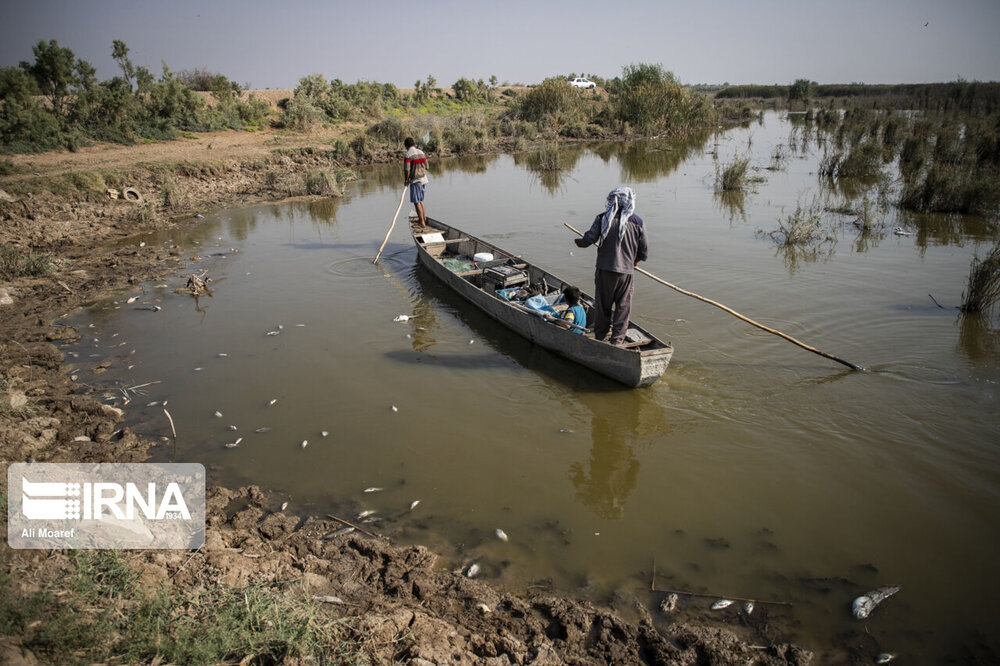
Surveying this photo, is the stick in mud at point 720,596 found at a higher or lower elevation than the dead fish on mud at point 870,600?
lower

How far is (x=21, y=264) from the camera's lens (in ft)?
34.4

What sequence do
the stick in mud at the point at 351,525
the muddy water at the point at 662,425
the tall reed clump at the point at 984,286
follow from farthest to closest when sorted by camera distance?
the tall reed clump at the point at 984,286
the stick in mud at the point at 351,525
the muddy water at the point at 662,425

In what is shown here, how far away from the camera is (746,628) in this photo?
12.3 ft

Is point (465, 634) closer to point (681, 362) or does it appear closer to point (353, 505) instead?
point (353, 505)

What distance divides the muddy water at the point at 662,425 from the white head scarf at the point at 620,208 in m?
1.94

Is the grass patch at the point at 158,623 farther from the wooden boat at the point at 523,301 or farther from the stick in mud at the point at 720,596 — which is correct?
the wooden boat at the point at 523,301

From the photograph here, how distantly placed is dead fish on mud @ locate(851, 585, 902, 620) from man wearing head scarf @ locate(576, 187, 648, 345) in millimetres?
3473

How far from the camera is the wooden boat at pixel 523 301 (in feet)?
21.4

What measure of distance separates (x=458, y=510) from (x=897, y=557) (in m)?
3.56

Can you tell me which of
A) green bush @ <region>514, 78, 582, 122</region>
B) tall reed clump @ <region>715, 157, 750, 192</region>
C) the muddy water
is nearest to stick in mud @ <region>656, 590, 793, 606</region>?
the muddy water

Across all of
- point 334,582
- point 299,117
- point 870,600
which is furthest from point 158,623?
point 299,117

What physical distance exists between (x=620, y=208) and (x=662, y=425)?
99.2 inches

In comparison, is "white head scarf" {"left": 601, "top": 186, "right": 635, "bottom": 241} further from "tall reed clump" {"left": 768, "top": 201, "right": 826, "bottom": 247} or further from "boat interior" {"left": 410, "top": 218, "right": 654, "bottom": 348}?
"tall reed clump" {"left": 768, "top": 201, "right": 826, "bottom": 247}

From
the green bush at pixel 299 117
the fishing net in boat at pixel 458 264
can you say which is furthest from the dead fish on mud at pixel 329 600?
the green bush at pixel 299 117
